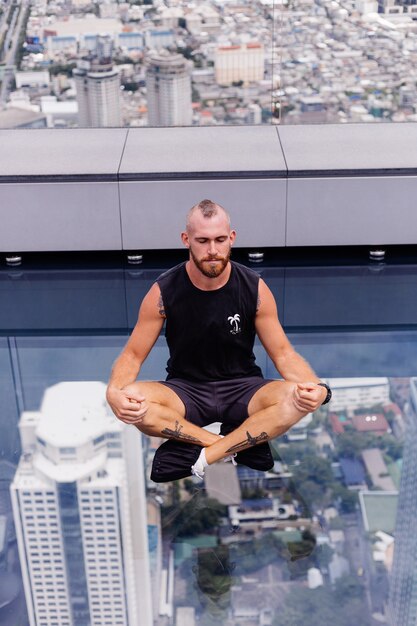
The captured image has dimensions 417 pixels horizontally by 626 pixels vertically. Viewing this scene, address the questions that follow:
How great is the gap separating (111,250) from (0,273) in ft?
1.81

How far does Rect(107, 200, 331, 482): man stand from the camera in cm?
273

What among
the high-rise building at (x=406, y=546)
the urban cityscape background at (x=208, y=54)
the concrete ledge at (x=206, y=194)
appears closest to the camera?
the high-rise building at (x=406, y=546)

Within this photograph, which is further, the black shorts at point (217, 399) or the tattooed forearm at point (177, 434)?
the black shorts at point (217, 399)

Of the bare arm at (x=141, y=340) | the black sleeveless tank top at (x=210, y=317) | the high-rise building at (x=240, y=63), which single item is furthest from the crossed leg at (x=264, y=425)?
the high-rise building at (x=240, y=63)

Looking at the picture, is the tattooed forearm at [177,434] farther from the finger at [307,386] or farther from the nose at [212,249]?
the nose at [212,249]

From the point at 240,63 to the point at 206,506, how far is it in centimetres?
259

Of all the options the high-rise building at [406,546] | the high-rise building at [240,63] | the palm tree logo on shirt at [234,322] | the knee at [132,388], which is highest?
the high-rise building at [240,63]

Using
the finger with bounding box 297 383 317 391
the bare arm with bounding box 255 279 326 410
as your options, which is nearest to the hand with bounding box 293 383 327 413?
the finger with bounding box 297 383 317 391

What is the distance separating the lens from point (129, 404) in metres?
2.71

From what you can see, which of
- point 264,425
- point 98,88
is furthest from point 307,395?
point 98,88

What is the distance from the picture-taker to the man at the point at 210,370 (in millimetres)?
2732

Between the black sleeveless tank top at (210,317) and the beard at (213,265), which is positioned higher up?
the beard at (213,265)

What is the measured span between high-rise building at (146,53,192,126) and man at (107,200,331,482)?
199 centimetres

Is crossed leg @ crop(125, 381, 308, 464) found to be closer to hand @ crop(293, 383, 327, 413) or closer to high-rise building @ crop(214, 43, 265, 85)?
hand @ crop(293, 383, 327, 413)
